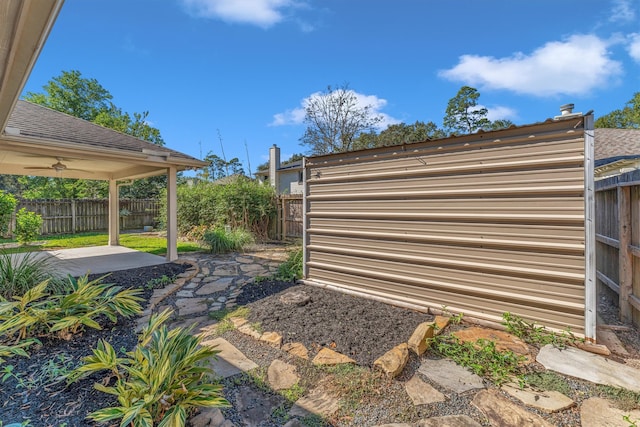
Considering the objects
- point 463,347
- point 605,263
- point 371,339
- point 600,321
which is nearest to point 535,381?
point 463,347

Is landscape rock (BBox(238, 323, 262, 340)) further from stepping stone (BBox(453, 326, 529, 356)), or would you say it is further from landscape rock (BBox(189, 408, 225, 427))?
stepping stone (BBox(453, 326, 529, 356))

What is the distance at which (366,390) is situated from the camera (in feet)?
6.71

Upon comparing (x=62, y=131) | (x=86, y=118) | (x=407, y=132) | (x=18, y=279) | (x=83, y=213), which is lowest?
(x=18, y=279)

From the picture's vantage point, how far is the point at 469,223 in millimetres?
3314

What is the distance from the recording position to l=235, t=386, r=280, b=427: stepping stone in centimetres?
181

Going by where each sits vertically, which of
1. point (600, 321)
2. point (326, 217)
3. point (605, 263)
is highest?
point (326, 217)

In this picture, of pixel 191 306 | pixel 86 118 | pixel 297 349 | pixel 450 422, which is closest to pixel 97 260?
pixel 191 306

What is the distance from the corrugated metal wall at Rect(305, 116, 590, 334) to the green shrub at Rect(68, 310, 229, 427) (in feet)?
8.89

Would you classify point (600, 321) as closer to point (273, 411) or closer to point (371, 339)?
point (371, 339)

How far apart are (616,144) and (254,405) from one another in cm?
1530

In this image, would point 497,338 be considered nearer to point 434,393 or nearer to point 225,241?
point 434,393

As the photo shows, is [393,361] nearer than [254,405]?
No

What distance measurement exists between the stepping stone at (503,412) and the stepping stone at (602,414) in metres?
0.28

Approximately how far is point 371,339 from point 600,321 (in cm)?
299
